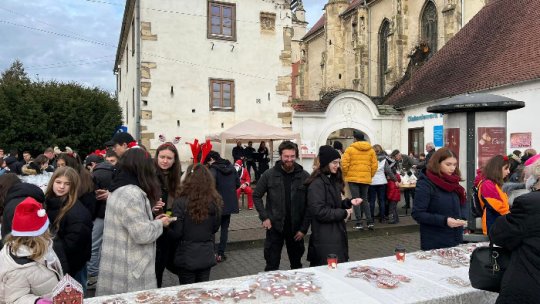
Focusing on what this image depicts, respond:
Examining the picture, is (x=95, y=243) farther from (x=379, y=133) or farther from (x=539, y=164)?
(x=379, y=133)

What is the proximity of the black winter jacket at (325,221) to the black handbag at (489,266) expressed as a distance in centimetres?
185

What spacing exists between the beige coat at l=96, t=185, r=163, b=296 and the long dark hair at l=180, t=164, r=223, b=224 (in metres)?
0.64

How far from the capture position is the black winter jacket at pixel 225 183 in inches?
285

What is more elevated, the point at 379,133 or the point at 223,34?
the point at 223,34

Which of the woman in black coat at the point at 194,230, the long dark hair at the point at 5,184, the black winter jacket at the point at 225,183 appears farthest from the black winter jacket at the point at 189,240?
the black winter jacket at the point at 225,183

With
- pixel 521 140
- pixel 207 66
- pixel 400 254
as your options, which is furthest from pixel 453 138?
pixel 207 66

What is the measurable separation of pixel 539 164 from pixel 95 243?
16.9 ft

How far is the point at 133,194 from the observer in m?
3.51

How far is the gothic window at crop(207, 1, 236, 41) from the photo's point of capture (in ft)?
56.0

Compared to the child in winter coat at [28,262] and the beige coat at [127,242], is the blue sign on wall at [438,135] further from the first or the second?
the child in winter coat at [28,262]

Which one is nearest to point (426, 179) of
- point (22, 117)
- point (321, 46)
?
point (22, 117)

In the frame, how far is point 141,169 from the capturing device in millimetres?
3664

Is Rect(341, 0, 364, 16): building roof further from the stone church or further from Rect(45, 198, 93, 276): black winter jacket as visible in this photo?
Rect(45, 198, 93, 276): black winter jacket

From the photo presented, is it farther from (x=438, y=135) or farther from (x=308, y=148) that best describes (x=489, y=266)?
(x=438, y=135)
